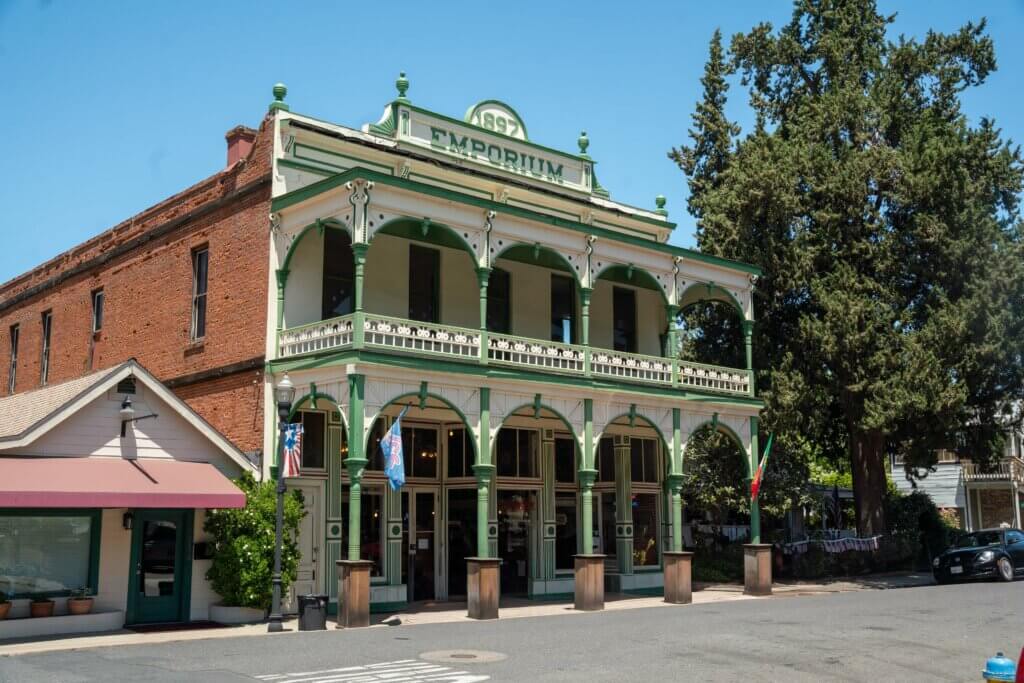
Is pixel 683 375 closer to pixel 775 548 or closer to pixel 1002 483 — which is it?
pixel 775 548

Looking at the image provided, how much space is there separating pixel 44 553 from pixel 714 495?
69.6ft

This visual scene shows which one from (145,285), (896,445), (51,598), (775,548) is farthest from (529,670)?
(896,445)

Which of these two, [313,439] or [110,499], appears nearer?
[110,499]

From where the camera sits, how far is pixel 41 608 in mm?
17391

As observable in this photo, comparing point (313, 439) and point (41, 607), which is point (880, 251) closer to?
point (313, 439)

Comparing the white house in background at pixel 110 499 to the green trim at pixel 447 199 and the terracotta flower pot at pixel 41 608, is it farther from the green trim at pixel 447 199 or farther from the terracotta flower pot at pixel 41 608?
the green trim at pixel 447 199

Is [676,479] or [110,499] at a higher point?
[676,479]

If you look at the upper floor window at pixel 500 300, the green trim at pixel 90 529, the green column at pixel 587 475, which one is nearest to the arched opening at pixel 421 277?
the upper floor window at pixel 500 300

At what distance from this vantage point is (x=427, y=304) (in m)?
24.2

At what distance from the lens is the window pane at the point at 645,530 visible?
28.4 metres

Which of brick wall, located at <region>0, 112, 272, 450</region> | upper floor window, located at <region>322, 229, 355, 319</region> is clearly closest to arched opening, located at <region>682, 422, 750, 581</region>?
upper floor window, located at <region>322, 229, 355, 319</region>

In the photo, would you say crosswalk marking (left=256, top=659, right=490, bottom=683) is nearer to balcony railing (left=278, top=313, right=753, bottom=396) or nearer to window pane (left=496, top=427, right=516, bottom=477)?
balcony railing (left=278, top=313, right=753, bottom=396)

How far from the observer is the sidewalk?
16344 millimetres

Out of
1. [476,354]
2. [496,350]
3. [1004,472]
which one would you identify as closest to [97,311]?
[476,354]
